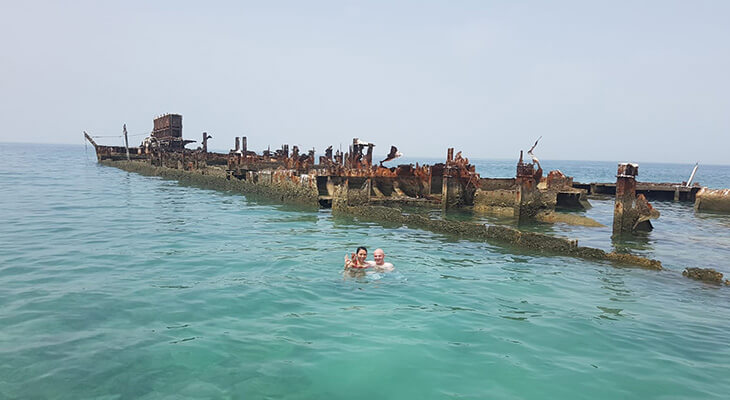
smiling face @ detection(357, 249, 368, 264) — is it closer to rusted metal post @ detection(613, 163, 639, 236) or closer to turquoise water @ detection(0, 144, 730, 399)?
turquoise water @ detection(0, 144, 730, 399)

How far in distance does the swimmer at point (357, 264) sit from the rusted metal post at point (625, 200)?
1141cm

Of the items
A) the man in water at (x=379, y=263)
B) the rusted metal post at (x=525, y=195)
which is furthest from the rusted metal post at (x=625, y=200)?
the man in water at (x=379, y=263)

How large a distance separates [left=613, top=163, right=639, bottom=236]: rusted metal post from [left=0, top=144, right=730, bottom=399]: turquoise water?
2.61 meters

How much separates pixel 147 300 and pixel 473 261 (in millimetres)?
8713

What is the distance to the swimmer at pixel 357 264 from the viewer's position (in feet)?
35.6

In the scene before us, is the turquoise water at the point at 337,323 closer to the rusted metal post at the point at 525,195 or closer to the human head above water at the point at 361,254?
the human head above water at the point at 361,254

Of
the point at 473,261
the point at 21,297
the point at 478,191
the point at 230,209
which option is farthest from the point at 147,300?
the point at 478,191

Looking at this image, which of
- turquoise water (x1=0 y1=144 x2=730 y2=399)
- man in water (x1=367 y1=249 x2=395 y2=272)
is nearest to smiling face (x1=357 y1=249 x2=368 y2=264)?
man in water (x1=367 y1=249 x2=395 y2=272)

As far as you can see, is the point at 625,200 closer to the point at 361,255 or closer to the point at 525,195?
the point at 525,195

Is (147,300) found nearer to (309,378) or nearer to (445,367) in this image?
(309,378)

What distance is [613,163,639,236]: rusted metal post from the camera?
16703mm

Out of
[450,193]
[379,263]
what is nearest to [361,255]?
[379,263]

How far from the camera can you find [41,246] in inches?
530

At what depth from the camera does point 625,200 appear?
57.7 ft
